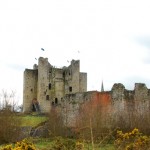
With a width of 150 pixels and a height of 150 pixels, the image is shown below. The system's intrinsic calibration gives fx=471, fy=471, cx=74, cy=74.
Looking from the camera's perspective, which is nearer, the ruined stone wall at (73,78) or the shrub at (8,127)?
the shrub at (8,127)

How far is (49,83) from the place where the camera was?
78375 mm

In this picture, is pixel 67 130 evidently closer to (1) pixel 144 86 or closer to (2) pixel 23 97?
(1) pixel 144 86

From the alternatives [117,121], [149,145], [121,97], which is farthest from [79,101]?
[149,145]

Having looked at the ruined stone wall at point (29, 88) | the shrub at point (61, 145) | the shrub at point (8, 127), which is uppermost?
the ruined stone wall at point (29, 88)

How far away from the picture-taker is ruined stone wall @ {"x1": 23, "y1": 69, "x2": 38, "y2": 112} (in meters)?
77.4

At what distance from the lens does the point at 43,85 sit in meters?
77.9

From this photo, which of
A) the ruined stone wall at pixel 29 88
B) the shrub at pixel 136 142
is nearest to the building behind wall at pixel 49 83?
the ruined stone wall at pixel 29 88

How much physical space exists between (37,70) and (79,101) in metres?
27.5

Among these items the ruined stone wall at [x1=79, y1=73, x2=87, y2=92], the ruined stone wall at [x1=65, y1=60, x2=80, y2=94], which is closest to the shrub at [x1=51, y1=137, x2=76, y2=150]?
the ruined stone wall at [x1=65, y1=60, x2=80, y2=94]

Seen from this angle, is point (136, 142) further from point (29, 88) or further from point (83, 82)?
Result: point (83, 82)

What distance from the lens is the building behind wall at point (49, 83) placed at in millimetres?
77500

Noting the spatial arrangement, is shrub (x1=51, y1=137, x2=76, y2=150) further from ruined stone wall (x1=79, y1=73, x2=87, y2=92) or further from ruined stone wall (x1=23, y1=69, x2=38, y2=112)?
ruined stone wall (x1=79, y1=73, x2=87, y2=92)

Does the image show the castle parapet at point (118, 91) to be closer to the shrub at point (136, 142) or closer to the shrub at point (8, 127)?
the shrub at point (8, 127)

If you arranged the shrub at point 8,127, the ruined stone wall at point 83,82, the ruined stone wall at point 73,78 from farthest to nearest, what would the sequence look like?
the ruined stone wall at point 83,82
the ruined stone wall at point 73,78
the shrub at point 8,127
